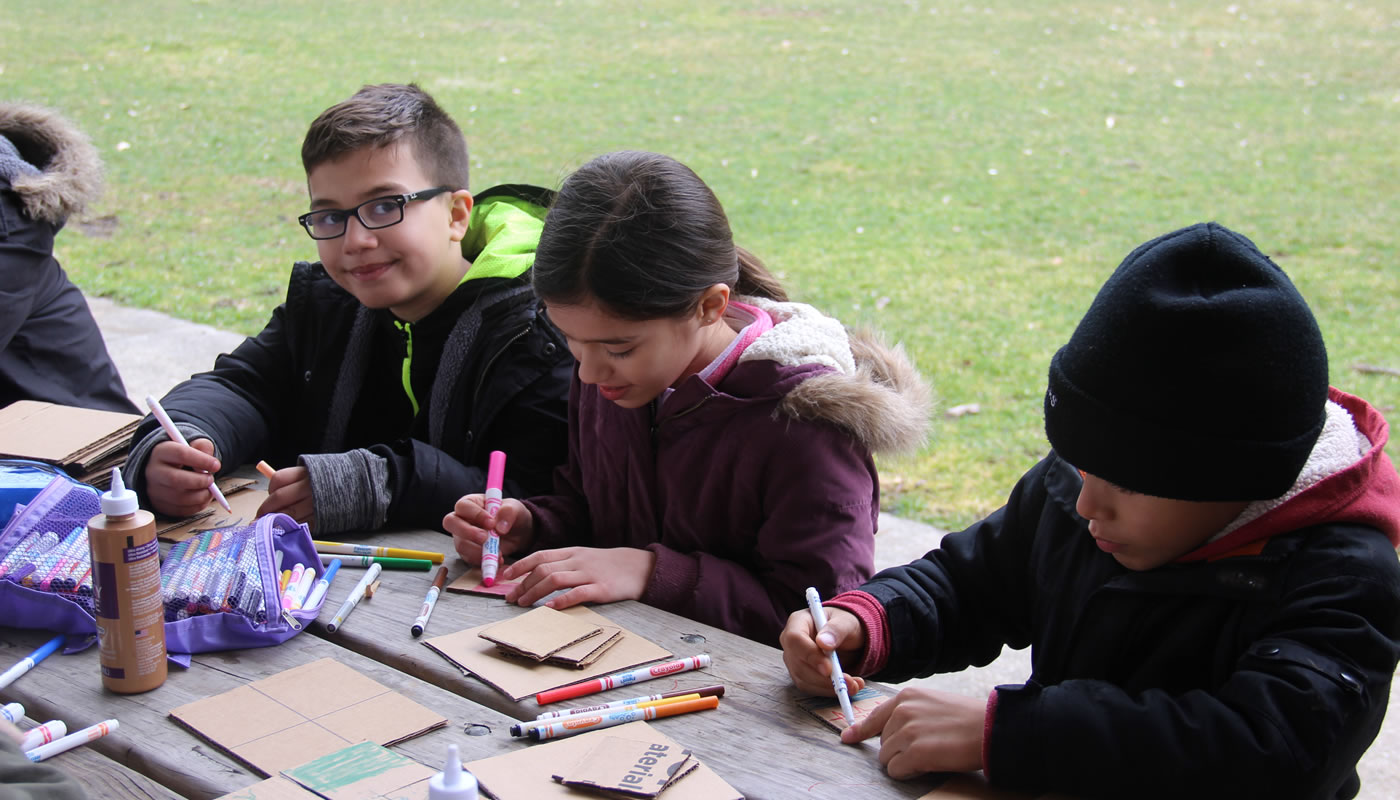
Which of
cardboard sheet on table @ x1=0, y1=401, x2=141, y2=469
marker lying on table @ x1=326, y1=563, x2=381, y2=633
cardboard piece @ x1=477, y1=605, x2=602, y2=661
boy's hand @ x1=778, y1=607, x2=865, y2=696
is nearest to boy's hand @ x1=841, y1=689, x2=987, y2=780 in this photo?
boy's hand @ x1=778, y1=607, x2=865, y2=696

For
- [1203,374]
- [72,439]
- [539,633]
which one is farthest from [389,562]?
[1203,374]

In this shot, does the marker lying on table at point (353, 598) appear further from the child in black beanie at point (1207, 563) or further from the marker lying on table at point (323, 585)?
the child in black beanie at point (1207, 563)

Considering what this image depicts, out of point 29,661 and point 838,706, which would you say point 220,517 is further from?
point 838,706

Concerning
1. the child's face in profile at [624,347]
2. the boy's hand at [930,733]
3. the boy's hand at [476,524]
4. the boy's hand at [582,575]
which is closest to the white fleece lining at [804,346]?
the child's face in profile at [624,347]

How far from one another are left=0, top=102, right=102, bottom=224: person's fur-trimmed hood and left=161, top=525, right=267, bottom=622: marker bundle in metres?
1.65

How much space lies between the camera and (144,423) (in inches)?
98.1

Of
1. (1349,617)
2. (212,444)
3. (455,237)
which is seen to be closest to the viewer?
(1349,617)

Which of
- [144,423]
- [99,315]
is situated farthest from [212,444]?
[99,315]

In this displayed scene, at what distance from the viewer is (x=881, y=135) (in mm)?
10367

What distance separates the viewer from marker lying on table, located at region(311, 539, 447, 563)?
2.12 m

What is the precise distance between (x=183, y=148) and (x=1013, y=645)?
31.5ft

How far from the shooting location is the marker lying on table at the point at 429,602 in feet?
6.07

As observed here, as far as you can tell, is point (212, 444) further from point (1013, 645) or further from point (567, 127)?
point (567, 127)

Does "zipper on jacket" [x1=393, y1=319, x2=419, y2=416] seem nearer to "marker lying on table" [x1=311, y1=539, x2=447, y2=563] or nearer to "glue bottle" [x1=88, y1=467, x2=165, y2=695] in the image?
"marker lying on table" [x1=311, y1=539, x2=447, y2=563]
